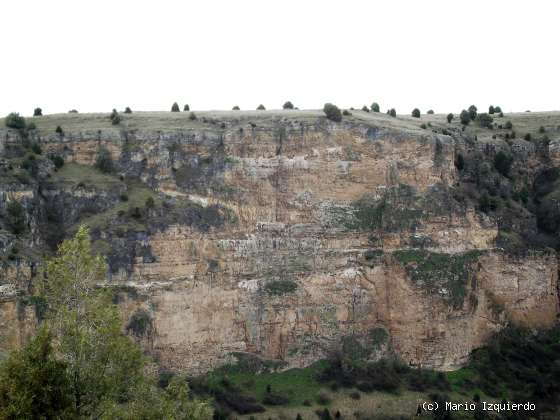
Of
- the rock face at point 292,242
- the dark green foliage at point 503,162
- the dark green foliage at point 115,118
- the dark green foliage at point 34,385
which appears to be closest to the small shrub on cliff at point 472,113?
the dark green foliage at point 503,162

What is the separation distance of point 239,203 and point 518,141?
21839mm

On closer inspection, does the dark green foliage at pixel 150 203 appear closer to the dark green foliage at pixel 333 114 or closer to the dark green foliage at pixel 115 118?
the dark green foliage at pixel 115 118

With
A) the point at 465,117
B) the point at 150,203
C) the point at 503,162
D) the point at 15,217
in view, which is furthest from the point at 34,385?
the point at 465,117

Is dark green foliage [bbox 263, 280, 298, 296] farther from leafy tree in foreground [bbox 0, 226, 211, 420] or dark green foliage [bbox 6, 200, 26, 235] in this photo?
leafy tree in foreground [bbox 0, 226, 211, 420]

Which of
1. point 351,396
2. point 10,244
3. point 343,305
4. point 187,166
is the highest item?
point 187,166

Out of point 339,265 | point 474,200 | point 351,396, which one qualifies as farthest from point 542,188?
point 351,396

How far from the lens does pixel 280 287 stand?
40656 mm

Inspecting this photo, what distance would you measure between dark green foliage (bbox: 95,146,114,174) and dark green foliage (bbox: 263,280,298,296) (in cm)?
1213

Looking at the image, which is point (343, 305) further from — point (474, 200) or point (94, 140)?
point (94, 140)

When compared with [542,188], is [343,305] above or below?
below

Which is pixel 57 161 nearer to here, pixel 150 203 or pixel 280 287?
pixel 150 203

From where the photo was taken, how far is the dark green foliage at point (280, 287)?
133ft

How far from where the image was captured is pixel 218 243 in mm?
39875

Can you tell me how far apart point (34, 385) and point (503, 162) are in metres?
40.9
